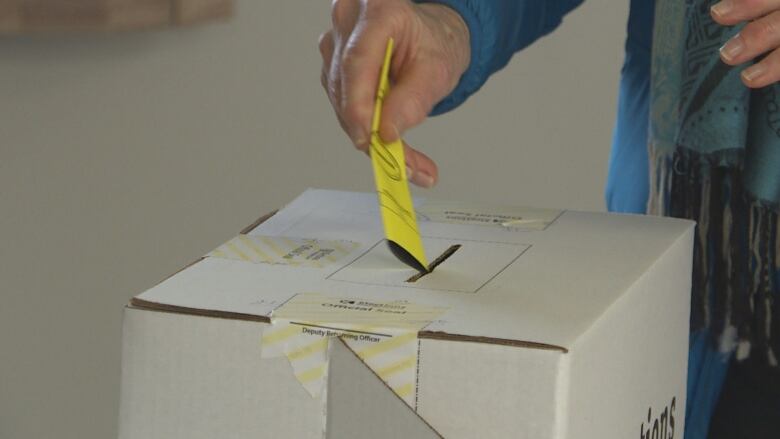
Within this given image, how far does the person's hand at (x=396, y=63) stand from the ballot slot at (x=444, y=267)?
0.21 feet

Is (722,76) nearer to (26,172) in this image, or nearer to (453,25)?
(453,25)

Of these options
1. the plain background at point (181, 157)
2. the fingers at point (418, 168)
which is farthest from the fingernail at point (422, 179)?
the plain background at point (181, 157)

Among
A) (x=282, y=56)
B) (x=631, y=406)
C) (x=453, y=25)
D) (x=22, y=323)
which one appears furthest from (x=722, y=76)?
(x=22, y=323)

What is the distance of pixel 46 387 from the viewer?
210cm

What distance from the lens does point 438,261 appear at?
0.72 m

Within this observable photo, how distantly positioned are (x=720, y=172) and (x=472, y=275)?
11.8 inches

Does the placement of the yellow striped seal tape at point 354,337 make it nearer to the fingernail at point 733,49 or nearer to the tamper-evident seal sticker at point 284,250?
the tamper-evident seal sticker at point 284,250

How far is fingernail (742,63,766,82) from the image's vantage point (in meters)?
0.75

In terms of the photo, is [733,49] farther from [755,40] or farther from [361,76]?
[361,76]

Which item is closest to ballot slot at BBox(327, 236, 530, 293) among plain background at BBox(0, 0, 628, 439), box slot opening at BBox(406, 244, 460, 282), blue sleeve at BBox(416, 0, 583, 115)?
box slot opening at BBox(406, 244, 460, 282)

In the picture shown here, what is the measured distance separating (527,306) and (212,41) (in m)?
1.59

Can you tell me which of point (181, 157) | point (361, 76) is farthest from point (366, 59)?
point (181, 157)

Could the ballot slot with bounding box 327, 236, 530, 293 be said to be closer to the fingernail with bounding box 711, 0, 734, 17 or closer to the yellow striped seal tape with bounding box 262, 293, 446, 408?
the yellow striped seal tape with bounding box 262, 293, 446, 408

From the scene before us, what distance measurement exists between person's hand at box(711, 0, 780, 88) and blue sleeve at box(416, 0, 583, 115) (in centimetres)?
21
